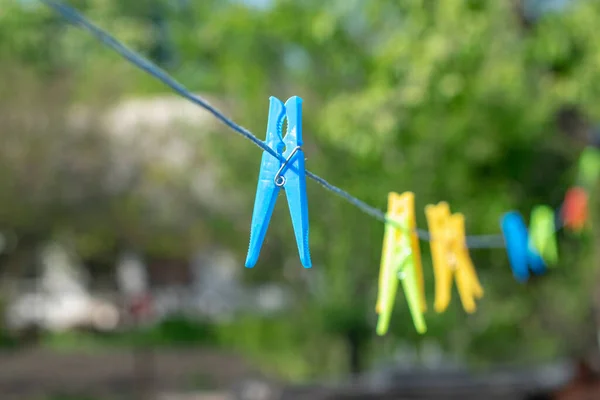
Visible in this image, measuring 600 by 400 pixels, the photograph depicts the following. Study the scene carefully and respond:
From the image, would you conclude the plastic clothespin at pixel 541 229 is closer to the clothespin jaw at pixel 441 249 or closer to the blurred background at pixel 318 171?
the clothespin jaw at pixel 441 249

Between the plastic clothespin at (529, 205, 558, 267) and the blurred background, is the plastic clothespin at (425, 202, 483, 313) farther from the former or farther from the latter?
the blurred background

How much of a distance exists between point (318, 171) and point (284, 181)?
625 centimetres

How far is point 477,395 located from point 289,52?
386cm

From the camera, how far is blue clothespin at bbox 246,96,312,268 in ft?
6.54

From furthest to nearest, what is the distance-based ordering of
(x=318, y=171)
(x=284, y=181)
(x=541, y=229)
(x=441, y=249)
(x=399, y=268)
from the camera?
(x=318, y=171) < (x=541, y=229) < (x=441, y=249) < (x=399, y=268) < (x=284, y=181)

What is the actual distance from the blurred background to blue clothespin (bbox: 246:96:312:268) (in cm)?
421

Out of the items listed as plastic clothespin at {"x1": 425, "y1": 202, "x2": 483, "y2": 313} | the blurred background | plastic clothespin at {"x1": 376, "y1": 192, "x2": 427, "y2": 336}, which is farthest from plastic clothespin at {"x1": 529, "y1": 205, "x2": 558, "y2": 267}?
the blurred background

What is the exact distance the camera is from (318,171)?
8281 mm

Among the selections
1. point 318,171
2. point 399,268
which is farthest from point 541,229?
point 318,171

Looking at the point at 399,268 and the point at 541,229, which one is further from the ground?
the point at 541,229

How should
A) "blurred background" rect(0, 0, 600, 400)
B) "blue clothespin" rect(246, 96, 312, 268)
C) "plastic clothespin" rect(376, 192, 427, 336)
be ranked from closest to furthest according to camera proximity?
"blue clothespin" rect(246, 96, 312, 268)
"plastic clothespin" rect(376, 192, 427, 336)
"blurred background" rect(0, 0, 600, 400)

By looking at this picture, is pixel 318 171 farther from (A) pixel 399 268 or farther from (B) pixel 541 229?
(A) pixel 399 268

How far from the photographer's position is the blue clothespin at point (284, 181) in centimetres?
199

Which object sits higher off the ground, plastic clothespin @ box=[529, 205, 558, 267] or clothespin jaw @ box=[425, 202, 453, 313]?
plastic clothespin @ box=[529, 205, 558, 267]
